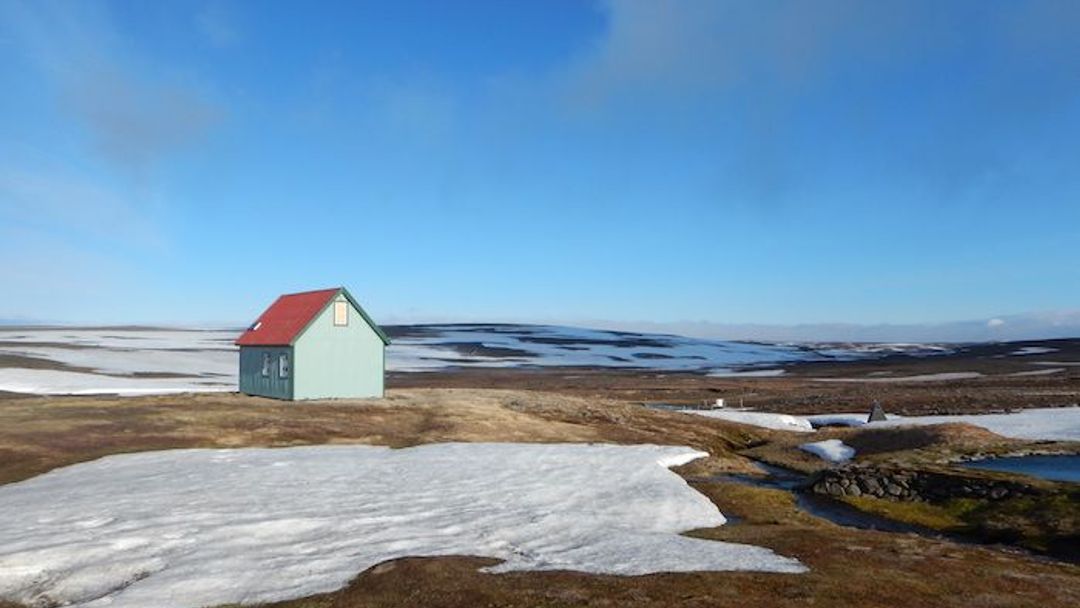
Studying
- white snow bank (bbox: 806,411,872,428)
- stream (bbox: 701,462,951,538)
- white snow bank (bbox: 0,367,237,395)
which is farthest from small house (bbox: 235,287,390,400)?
white snow bank (bbox: 806,411,872,428)

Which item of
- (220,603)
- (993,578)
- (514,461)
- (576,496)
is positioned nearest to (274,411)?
(514,461)

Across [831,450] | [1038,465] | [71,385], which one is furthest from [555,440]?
[71,385]

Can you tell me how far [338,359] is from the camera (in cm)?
6309

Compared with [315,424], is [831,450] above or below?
below

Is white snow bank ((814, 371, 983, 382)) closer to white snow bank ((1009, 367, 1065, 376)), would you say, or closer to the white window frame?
white snow bank ((1009, 367, 1065, 376))

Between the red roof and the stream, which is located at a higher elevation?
the red roof

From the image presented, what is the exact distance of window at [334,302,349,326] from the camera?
206ft

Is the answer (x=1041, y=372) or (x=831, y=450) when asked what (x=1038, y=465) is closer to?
(x=831, y=450)

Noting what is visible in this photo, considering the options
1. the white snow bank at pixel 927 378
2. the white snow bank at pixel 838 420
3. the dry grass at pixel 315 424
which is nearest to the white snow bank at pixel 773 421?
the white snow bank at pixel 838 420

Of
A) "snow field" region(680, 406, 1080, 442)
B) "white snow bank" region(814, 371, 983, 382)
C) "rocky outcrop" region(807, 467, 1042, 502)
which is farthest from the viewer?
"white snow bank" region(814, 371, 983, 382)

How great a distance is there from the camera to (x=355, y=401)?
2404 inches

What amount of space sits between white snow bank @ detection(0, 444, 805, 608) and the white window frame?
22.8m

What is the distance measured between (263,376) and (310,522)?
42083 millimetres

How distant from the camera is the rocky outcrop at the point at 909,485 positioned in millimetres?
33344
